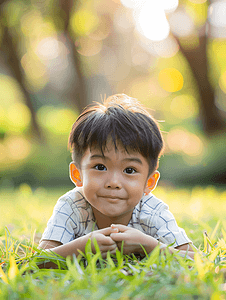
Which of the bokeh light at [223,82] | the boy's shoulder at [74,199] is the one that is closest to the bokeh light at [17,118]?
the bokeh light at [223,82]

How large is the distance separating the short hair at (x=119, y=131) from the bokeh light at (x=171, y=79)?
11.5m

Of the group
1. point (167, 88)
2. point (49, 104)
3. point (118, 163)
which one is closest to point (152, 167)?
point (118, 163)

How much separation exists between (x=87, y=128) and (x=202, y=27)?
8132mm

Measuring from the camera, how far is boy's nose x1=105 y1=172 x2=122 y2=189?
6.83 ft

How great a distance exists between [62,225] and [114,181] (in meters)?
0.54

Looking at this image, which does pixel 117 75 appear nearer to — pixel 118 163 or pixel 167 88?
pixel 167 88

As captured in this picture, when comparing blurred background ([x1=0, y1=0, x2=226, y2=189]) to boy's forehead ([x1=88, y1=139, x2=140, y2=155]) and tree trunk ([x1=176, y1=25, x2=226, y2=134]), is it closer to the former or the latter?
tree trunk ([x1=176, y1=25, x2=226, y2=134])

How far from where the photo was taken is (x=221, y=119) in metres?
10.2

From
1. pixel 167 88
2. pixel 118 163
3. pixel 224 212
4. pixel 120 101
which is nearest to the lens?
pixel 118 163

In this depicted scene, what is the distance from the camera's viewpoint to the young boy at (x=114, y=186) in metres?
1.98

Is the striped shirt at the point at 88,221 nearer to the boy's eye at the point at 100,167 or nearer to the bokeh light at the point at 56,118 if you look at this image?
the boy's eye at the point at 100,167

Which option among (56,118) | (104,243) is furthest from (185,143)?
(104,243)

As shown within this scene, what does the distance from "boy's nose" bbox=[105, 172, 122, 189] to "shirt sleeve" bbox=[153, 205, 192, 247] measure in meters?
0.51

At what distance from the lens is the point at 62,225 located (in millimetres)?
2312
